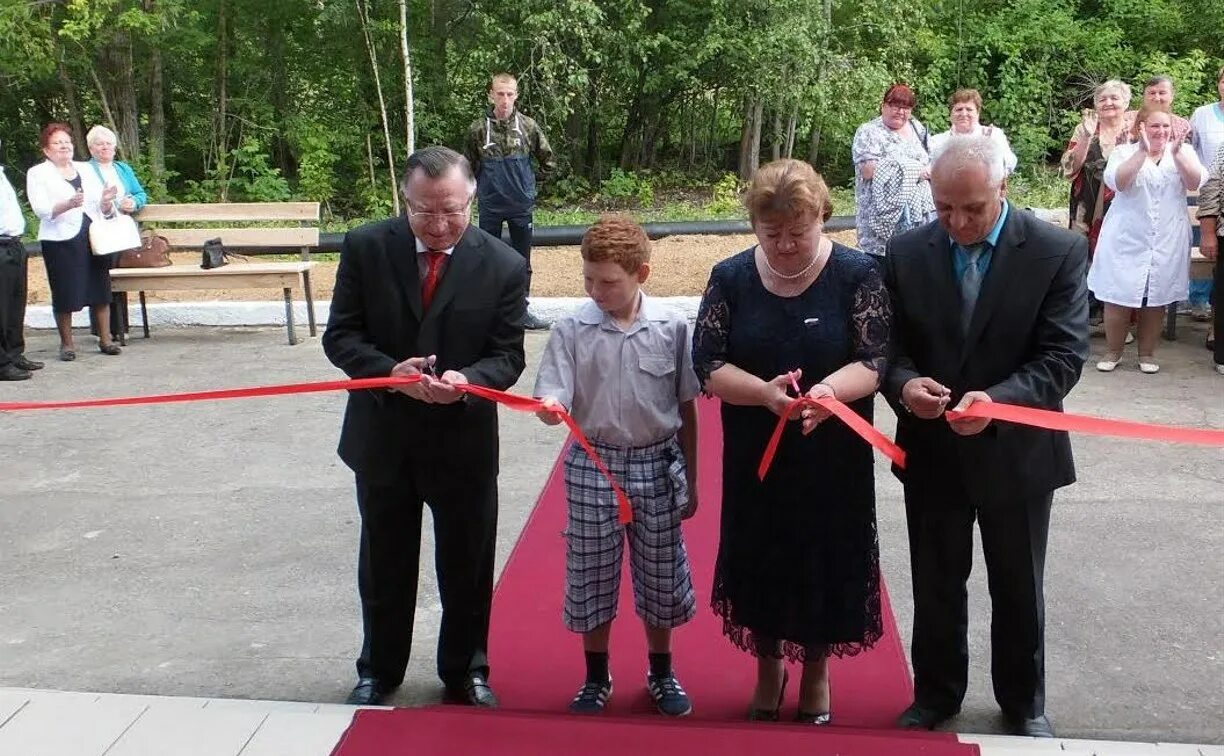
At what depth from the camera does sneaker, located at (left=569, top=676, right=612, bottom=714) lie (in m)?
3.52

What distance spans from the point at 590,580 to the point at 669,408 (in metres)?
0.56

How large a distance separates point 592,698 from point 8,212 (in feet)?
22.0

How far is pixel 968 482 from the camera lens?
3.22 m

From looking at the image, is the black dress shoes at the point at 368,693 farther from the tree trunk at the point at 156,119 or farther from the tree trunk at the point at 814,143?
the tree trunk at the point at 156,119

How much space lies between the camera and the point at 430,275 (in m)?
3.42

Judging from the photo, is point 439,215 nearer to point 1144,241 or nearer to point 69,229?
point 1144,241

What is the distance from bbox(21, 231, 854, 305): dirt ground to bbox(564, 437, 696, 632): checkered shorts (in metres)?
7.18

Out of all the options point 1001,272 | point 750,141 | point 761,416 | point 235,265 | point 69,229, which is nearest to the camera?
point 1001,272

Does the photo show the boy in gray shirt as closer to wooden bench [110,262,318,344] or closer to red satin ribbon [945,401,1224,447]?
red satin ribbon [945,401,1224,447]

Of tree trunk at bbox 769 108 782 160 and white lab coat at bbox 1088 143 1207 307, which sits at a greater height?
tree trunk at bbox 769 108 782 160

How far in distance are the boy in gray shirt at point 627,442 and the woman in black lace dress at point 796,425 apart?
17 cm

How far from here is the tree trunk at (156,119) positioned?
16.2 m

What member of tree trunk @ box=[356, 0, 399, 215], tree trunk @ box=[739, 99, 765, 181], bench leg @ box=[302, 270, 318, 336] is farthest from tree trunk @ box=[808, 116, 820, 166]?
bench leg @ box=[302, 270, 318, 336]

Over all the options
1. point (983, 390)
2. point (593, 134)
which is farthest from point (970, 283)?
point (593, 134)
